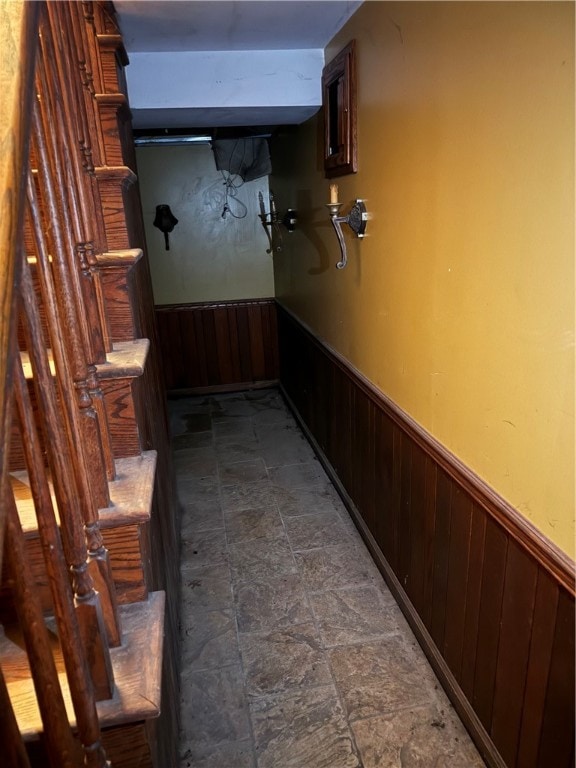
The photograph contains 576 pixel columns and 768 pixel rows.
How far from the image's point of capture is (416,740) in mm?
1585

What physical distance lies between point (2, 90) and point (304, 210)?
2.66 meters

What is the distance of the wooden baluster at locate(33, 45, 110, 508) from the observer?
0.86 metres

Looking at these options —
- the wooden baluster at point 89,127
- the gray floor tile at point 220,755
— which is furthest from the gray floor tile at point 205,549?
the wooden baluster at point 89,127

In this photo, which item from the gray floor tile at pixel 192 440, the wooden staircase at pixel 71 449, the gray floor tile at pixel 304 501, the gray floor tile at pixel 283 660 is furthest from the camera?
the gray floor tile at pixel 192 440

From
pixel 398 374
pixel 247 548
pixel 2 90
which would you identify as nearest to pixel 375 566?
pixel 247 548

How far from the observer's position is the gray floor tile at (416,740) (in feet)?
4.99

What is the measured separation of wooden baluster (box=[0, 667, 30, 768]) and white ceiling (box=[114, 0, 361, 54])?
2054mm

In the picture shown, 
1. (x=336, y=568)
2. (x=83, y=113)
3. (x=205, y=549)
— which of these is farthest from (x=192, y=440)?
(x=83, y=113)

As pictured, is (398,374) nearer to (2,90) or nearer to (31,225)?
(31,225)

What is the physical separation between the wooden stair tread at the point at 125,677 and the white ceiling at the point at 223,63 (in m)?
2.08

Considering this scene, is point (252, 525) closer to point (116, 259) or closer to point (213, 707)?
point (213, 707)

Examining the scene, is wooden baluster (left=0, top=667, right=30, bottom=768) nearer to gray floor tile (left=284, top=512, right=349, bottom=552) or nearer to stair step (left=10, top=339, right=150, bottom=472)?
stair step (left=10, top=339, right=150, bottom=472)

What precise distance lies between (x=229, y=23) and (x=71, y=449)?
1.93 meters

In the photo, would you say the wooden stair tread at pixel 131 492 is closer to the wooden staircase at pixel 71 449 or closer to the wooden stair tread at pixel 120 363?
the wooden staircase at pixel 71 449
